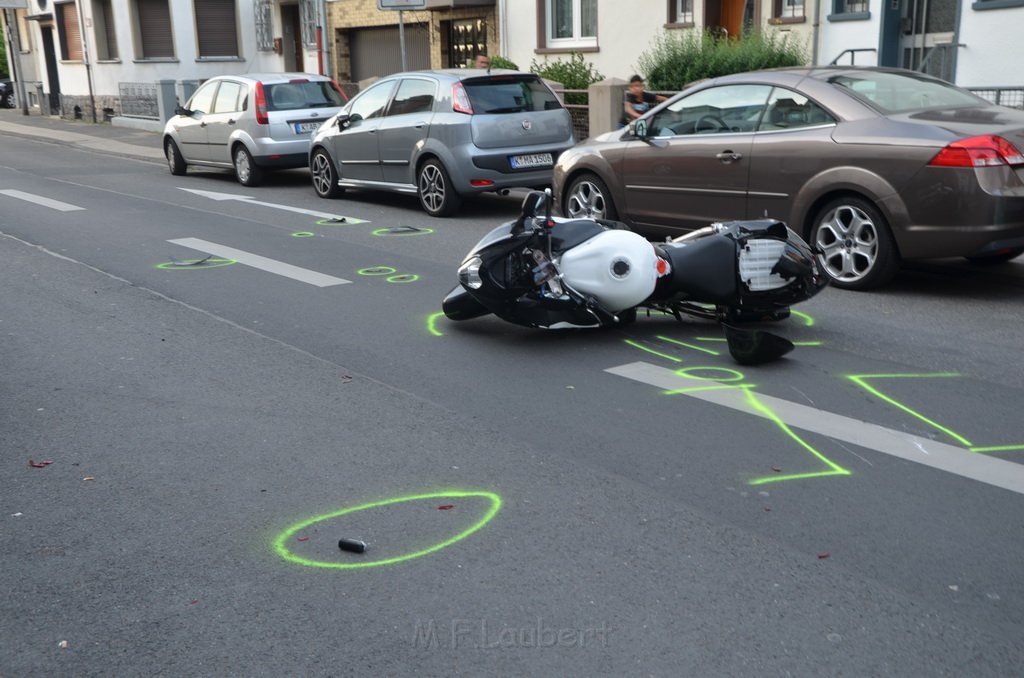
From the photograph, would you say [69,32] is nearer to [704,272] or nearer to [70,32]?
[70,32]

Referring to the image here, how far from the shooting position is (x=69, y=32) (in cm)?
4016

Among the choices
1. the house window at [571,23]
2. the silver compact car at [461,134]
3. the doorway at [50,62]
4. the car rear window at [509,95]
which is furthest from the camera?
the doorway at [50,62]

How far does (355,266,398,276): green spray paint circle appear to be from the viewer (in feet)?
31.3

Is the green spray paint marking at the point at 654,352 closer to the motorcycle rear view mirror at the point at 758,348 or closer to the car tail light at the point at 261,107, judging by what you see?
the motorcycle rear view mirror at the point at 758,348

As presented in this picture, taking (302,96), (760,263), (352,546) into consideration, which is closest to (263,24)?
(302,96)

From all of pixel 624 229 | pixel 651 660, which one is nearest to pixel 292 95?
pixel 624 229

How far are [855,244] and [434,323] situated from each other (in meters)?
3.27

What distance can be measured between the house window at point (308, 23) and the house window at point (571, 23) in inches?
426

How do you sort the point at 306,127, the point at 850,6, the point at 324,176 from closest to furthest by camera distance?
the point at 324,176 < the point at 306,127 < the point at 850,6

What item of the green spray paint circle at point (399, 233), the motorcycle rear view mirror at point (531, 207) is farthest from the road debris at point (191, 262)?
the motorcycle rear view mirror at point (531, 207)

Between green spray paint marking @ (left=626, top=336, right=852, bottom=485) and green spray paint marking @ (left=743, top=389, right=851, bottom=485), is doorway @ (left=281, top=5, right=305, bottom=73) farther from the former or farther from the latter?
green spray paint marking @ (left=743, top=389, right=851, bottom=485)

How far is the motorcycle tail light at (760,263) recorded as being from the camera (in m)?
6.98

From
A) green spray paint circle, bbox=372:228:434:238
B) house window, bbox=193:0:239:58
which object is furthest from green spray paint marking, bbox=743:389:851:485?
house window, bbox=193:0:239:58

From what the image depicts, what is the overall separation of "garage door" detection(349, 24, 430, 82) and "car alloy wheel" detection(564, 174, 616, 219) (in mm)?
19399
